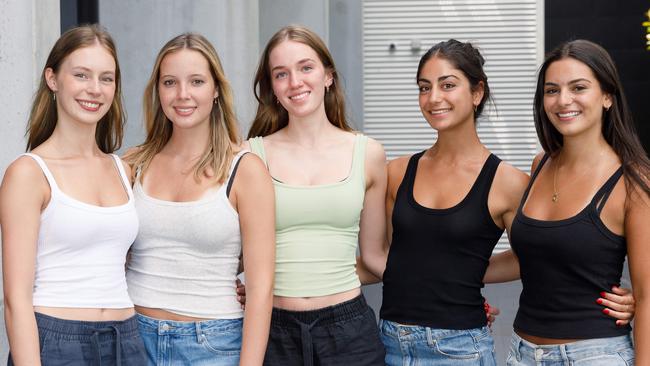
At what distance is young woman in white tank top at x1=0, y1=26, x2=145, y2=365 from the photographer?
2.40 metres

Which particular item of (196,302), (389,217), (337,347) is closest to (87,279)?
(196,302)

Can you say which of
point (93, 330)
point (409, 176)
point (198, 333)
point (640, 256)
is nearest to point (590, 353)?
point (640, 256)

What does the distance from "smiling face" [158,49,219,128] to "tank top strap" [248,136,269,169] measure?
0.72 ft

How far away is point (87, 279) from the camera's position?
2.51 meters

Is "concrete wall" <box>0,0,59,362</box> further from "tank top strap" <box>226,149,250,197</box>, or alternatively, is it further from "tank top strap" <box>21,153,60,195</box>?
"tank top strap" <box>226,149,250,197</box>

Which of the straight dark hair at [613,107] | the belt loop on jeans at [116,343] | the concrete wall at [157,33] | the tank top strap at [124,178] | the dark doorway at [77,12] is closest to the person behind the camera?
the belt loop on jeans at [116,343]

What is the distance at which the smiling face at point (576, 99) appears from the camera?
8.69 ft

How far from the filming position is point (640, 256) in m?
2.47

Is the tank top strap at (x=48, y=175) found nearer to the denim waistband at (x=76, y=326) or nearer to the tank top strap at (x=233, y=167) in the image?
the denim waistband at (x=76, y=326)

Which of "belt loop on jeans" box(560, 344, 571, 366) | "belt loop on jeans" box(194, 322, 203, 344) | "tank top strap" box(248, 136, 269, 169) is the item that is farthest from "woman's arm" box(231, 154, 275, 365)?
"belt loop on jeans" box(560, 344, 571, 366)

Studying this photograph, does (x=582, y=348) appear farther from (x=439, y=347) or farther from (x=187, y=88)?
(x=187, y=88)

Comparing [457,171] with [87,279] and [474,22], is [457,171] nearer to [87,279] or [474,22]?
[87,279]

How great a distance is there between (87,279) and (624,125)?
60.3 inches

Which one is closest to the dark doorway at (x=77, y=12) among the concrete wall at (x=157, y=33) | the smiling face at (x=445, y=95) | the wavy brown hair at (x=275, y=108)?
the concrete wall at (x=157, y=33)
